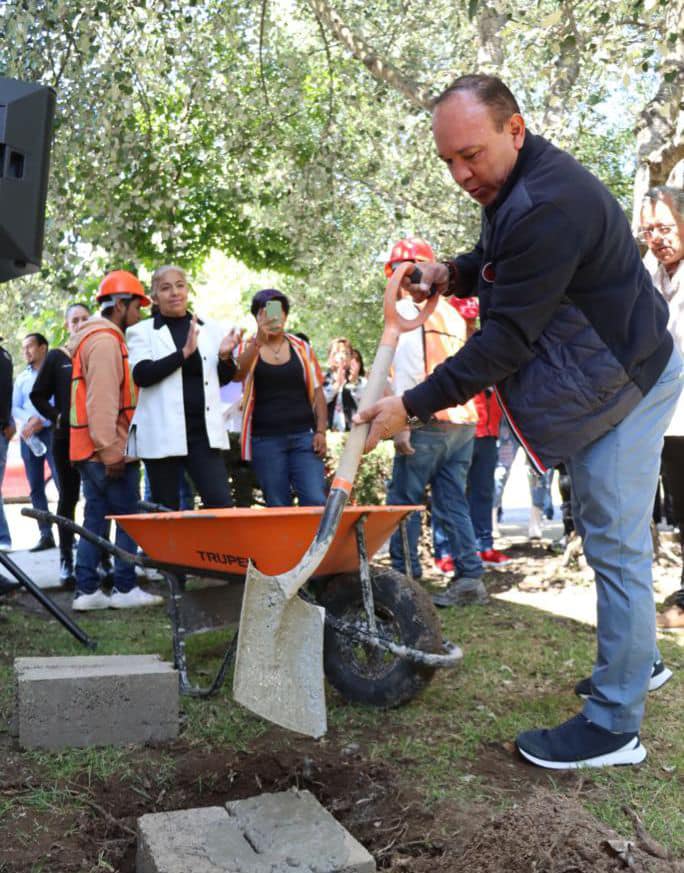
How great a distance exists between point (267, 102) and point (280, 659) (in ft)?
20.0

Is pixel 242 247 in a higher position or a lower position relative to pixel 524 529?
higher

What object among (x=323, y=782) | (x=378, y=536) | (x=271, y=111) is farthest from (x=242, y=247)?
(x=323, y=782)

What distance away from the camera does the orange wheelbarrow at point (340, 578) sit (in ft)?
11.2

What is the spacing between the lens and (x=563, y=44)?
→ 5.86 m

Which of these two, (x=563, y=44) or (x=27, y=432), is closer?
(x=563, y=44)

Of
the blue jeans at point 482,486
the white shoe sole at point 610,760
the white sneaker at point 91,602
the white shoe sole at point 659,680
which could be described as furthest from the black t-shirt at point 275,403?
the white shoe sole at point 610,760

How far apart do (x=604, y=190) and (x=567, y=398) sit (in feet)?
1.97

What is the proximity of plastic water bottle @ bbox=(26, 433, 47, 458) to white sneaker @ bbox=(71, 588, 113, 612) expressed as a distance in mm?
2477

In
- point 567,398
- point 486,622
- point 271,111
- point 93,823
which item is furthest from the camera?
point 271,111

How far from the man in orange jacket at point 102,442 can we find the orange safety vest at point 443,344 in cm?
180

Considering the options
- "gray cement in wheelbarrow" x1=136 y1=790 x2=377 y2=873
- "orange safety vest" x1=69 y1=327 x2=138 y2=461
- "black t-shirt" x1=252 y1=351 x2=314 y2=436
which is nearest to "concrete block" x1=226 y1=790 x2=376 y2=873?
"gray cement in wheelbarrow" x1=136 y1=790 x2=377 y2=873

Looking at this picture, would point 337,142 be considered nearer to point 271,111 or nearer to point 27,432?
point 271,111

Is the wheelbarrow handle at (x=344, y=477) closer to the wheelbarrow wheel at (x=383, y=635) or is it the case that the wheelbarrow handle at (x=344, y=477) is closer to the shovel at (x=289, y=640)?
the shovel at (x=289, y=640)

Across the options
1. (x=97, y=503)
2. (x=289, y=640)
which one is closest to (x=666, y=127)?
(x=97, y=503)
